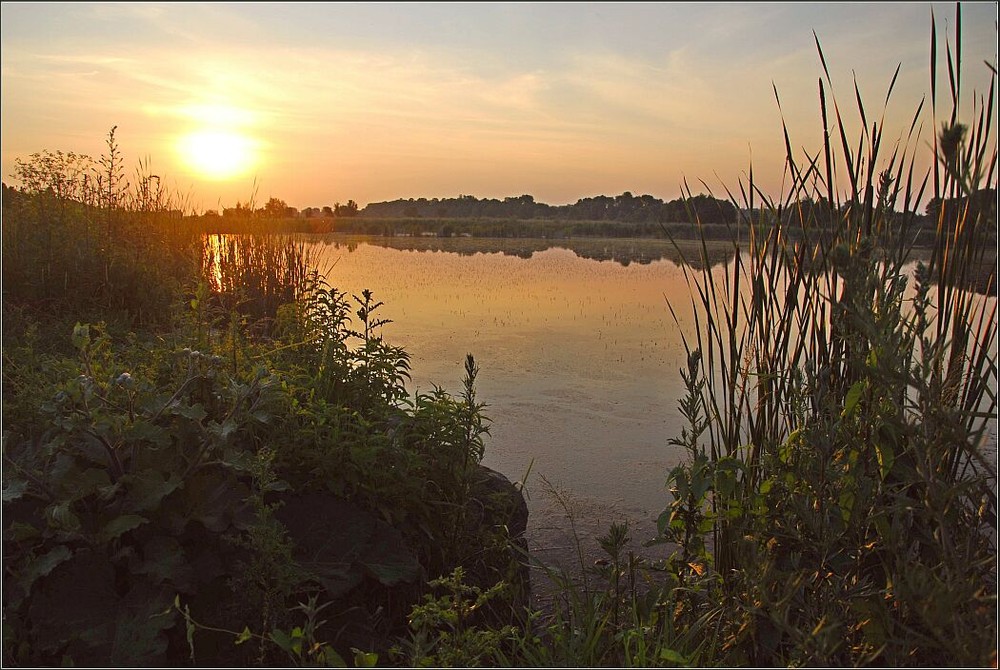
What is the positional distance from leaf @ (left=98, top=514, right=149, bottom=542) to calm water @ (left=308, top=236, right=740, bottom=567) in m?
1.55

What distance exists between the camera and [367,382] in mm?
2633

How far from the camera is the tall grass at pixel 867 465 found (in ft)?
4.43

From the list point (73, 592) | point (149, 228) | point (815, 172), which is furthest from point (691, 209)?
point (149, 228)

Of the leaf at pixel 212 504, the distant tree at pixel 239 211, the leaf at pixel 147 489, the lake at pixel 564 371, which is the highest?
the distant tree at pixel 239 211

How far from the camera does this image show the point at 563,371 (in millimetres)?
5621

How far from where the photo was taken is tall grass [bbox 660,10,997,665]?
53.1 inches

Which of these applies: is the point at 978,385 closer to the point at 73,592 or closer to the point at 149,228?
the point at 73,592

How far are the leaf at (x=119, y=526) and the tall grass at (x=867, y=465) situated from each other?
1.21 meters

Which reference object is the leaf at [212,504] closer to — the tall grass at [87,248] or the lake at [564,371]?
the lake at [564,371]

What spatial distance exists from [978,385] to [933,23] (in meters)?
0.89

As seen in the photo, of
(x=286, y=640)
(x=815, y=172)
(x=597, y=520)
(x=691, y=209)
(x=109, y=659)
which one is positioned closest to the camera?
(x=286, y=640)

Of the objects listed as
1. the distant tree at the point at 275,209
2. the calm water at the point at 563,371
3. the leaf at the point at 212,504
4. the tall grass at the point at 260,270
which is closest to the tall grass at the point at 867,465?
the calm water at the point at 563,371

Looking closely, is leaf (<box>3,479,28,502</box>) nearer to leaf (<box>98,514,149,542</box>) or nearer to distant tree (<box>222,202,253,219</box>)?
leaf (<box>98,514,149,542</box>)

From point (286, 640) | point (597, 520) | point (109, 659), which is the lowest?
point (597, 520)
